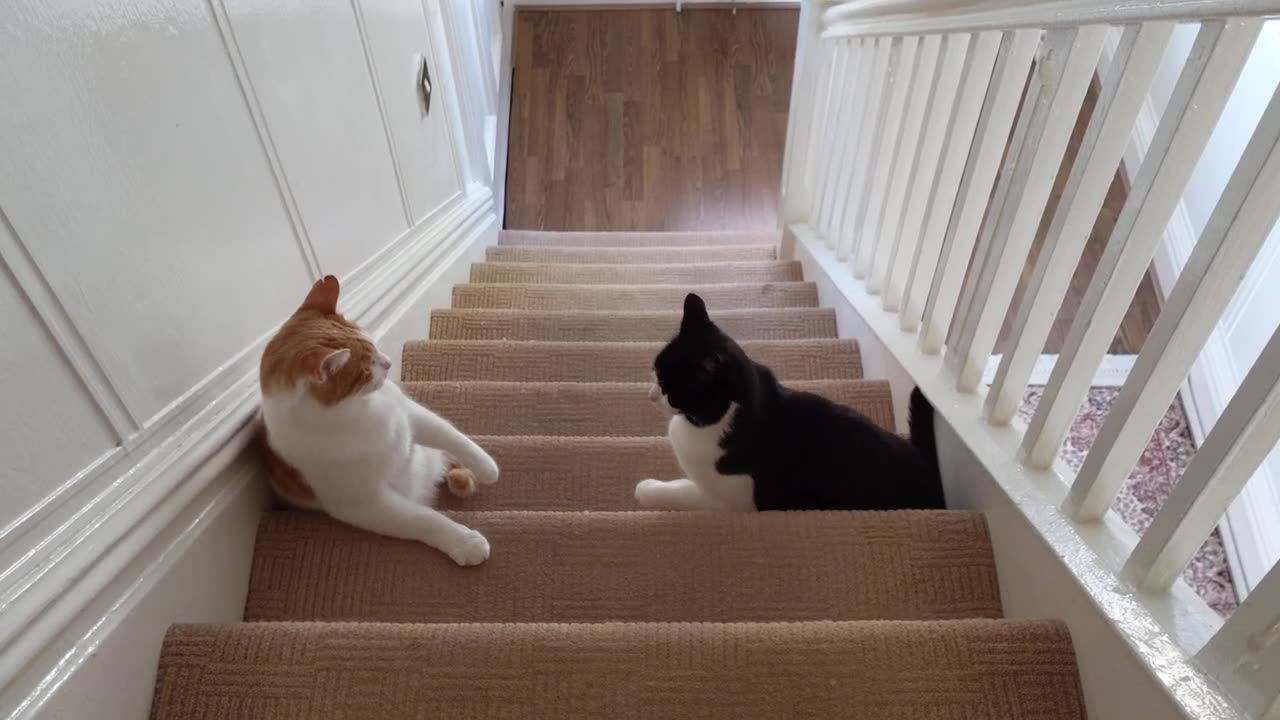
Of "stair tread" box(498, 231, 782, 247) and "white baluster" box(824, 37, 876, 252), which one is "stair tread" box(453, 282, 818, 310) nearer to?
"white baluster" box(824, 37, 876, 252)

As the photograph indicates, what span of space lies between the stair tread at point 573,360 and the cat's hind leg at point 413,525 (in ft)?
2.24

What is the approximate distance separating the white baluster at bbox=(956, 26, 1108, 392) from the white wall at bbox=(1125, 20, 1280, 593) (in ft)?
4.01

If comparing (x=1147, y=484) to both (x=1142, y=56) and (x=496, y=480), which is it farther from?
(x=496, y=480)

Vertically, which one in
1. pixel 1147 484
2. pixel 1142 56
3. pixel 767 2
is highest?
pixel 1142 56

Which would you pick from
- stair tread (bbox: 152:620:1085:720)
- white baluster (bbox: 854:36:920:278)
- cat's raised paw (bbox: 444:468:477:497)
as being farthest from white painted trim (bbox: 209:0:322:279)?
white baluster (bbox: 854:36:920:278)

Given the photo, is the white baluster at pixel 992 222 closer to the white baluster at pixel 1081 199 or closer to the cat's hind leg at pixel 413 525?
the white baluster at pixel 1081 199


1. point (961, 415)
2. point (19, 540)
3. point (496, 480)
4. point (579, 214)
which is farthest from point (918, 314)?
point (579, 214)

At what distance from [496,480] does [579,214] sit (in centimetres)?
299

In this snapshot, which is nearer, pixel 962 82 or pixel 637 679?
pixel 637 679

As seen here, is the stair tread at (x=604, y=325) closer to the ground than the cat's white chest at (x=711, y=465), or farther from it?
closer to the ground

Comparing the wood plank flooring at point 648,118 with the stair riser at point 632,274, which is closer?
the stair riser at point 632,274

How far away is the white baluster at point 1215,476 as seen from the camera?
71cm

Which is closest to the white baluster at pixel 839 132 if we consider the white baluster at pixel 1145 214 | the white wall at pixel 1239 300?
the white wall at pixel 1239 300

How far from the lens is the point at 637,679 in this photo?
884 mm
